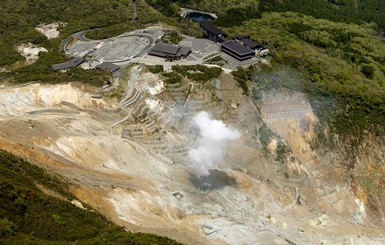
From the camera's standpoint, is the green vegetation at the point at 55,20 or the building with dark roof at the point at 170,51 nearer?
the green vegetation at the point at 55,20

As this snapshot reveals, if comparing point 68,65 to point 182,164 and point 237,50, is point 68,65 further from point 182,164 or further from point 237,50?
point 237,50

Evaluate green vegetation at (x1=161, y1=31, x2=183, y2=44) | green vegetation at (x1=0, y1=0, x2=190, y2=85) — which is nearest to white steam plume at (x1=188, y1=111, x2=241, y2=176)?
green vegetation at (x1=0, y1=0, x2=190, y2=85)

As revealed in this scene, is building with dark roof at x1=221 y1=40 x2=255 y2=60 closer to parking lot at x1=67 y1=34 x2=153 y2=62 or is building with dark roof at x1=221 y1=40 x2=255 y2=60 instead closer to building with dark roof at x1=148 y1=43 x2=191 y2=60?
building with dark roof at x1=148 y1=43 x2=191 y2=60

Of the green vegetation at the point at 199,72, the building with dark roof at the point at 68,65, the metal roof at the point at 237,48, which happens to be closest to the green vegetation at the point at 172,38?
the metal roof at the point at 237,48

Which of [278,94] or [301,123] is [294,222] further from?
[278,94]

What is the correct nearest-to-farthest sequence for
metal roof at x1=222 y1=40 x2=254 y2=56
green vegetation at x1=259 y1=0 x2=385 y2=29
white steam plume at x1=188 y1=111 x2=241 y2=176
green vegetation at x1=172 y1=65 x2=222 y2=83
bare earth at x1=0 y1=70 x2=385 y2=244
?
bare earth at x1=0 y1=70 x2=385 y2=244, white steam plume at x1=188 y1=111 x2=241 y2=176, green vegetation at x1=172 y1=65 x2=222 y2=83, metal roof at x1=222 y1=40 x2=254 y2=56, green vegetation at x1=259 y1=0 x2=385 y2=29

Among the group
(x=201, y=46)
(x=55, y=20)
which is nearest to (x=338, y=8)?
(x=201, y=46)

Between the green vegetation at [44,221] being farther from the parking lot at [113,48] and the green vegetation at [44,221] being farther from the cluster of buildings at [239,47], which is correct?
the cluster of buildings at [239,47]
